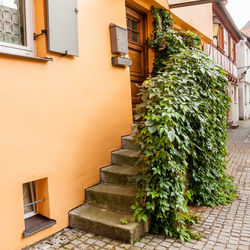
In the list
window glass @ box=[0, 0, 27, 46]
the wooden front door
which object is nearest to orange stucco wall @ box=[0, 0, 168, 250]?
window glass @ box=[0, 0, 27, 46]

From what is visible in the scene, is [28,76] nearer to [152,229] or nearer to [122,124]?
[122,124]

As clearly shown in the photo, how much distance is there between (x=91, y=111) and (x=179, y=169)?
153 centimetres

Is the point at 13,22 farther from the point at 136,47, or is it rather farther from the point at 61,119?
the point at 136,47

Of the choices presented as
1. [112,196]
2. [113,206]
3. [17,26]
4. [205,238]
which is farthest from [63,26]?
[205,238]

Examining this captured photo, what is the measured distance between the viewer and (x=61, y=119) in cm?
349

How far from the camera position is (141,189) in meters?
3.34

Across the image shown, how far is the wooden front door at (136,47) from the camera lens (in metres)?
5.71

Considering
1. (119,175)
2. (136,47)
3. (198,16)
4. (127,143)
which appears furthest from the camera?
(198,16)

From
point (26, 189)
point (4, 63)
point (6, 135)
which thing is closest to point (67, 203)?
point (26, 189)

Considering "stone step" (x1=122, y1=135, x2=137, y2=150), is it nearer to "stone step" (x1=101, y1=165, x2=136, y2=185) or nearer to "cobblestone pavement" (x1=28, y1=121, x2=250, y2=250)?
"stone step" (x1=101, y1=165, x2=136, y2=185)

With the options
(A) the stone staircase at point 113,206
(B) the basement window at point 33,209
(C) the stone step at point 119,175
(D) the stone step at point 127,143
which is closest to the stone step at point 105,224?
(A) the stone staircase at point 113,206

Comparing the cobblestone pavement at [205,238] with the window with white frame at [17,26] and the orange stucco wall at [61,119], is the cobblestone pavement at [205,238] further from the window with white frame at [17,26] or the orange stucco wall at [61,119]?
the window with white frame at [17,26]

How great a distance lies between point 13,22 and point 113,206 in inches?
101

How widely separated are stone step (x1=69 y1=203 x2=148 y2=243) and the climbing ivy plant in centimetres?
18
